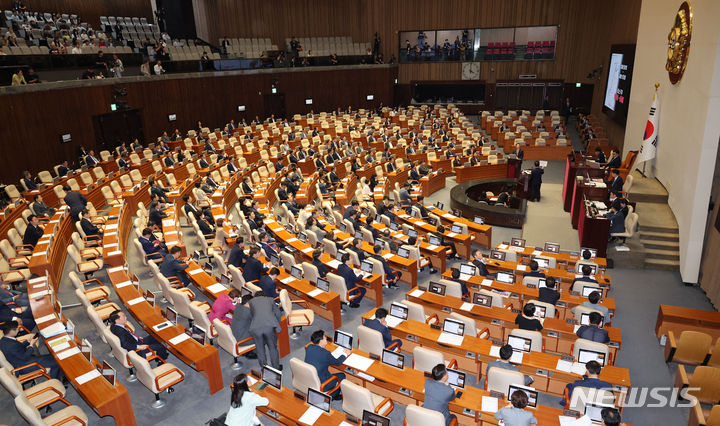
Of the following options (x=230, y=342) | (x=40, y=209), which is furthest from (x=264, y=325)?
(x=40, y=209)

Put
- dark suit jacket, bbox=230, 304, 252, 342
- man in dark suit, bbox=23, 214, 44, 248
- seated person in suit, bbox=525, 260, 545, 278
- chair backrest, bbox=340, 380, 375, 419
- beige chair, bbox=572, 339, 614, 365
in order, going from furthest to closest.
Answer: man in dark suit, bbox=23, 214, 44, 248
seated person in suit, bbox=525, 260, 545, 278
dark suit jacket, bbox=230, 304, 252, 342
beige chair, bbox=572, 339, 614, 365
chair backrest, bbox=340, 380, 375, 419

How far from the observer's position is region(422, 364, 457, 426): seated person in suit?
5.88 m

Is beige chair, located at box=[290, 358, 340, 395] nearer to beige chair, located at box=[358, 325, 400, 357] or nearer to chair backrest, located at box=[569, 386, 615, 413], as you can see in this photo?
beige chair, located at box=[358, 325, 400, 357]

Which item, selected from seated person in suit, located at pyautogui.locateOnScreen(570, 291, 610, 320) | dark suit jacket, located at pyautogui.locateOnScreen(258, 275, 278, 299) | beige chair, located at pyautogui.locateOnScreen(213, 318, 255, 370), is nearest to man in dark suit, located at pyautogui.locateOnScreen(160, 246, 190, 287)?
dark suit jacket, located at pyautogui.locateOnScreen(258, 275, 278, 299)

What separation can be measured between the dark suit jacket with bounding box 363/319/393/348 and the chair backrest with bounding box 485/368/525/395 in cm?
178

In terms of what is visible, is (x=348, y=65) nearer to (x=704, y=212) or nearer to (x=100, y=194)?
(x=100, y=194)

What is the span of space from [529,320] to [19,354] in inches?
323

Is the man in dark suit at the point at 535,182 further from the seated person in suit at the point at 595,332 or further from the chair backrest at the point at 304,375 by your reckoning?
the chair backrest at the point at 304,375

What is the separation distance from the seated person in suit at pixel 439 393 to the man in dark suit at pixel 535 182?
1312cm

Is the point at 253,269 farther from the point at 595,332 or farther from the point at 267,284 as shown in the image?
the point at 595,332

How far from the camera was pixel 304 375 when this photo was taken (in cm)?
649

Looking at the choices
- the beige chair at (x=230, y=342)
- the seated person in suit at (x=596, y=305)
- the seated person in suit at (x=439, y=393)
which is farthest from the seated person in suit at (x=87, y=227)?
the seated person in suit at (x=596, y=305)

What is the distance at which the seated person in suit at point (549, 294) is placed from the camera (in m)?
8.94

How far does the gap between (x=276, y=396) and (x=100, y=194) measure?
42.9ft
